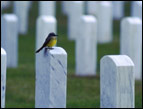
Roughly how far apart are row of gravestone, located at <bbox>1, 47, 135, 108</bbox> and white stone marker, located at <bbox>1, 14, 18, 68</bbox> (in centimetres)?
716

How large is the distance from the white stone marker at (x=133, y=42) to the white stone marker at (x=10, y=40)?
2.79 meters

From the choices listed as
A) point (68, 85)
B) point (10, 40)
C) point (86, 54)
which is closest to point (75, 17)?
point (10, 40)

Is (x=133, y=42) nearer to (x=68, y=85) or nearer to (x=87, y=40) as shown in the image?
(x=87, y=40)

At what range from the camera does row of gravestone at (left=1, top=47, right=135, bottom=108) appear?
18.0 ft

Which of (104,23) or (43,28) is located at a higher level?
(104,23)

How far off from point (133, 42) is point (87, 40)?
1.19m

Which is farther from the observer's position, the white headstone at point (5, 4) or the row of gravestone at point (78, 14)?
the white headstone at point (5, 4)

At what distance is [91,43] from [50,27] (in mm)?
876

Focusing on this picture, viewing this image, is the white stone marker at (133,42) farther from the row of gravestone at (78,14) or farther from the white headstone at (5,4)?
the white headstone at (5,4)

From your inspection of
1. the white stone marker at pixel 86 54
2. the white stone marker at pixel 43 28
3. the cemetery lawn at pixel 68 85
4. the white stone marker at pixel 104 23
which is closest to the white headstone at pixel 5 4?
the white stone marker at pixel 104 23

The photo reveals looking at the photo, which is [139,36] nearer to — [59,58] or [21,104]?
[21,104]

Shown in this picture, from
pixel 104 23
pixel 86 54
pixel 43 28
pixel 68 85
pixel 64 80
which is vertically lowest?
pixel 68 85

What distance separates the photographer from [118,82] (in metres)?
5.48

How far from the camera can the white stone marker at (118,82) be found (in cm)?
548
